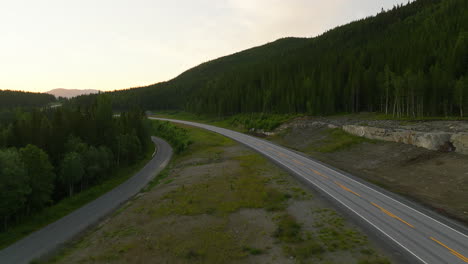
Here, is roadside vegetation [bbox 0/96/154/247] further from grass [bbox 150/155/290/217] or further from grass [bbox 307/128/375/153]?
grass [bbox 307/128/375/153]

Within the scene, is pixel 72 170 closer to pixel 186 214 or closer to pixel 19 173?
pixel 19 173

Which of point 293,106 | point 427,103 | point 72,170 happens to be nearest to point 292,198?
point 72,170

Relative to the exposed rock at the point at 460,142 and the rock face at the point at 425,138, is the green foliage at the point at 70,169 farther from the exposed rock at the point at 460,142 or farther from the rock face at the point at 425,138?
the exposed rock at the point at 460,142

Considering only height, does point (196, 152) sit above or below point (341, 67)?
below

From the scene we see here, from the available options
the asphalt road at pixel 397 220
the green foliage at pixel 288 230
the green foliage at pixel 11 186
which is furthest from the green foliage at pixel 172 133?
the green foliage at pixel 288 230


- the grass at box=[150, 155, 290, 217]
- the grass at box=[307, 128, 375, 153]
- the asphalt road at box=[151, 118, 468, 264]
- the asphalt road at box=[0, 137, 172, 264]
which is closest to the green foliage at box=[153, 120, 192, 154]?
the asphalt road at box=[0, 137, 172, 264]

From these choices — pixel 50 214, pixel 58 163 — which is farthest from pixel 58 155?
pixel 50 214

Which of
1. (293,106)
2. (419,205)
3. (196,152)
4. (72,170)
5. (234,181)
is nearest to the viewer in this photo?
(419,205)

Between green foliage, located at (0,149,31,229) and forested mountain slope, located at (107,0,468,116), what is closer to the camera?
green foliage, located at (0,149,31,229)
